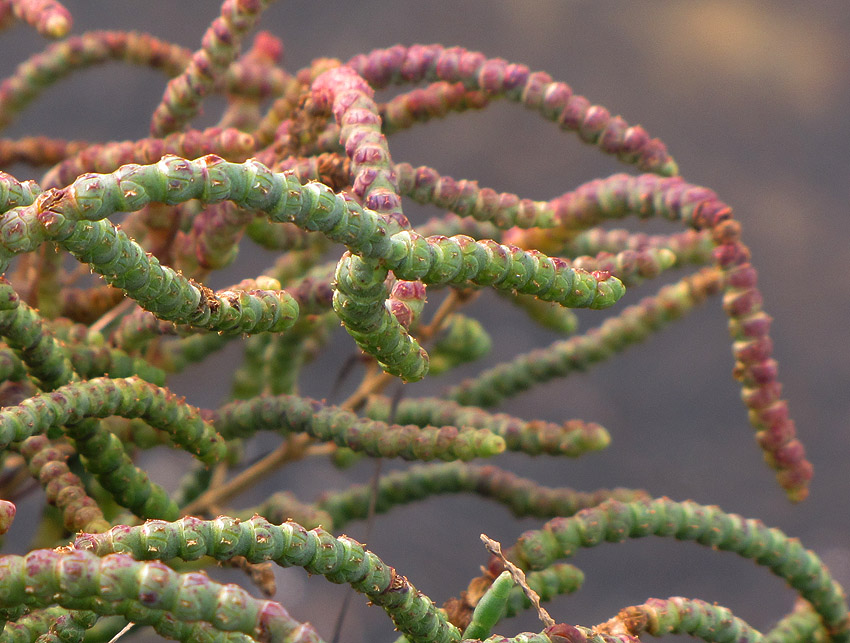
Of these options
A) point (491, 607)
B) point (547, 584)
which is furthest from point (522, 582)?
point (547, 584)

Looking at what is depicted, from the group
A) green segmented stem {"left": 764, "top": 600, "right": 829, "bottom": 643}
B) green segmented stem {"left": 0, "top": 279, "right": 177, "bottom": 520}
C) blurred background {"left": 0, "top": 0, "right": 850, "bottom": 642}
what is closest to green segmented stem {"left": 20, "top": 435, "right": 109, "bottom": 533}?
green segmented stem {"left": 0, "top": 279, "right": 177, "bottom": 520}

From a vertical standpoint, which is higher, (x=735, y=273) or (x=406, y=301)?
(x=735, y=273)

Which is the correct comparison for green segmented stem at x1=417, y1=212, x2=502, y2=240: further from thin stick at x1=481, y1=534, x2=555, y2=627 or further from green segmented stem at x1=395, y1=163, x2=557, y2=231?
thin stick at x1=481, y1=534, x2=555, y2=627

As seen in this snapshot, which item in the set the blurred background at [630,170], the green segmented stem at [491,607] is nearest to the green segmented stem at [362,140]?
the green segmented stem at [491,607]

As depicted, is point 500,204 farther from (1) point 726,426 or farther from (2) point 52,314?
(1) point 726,426

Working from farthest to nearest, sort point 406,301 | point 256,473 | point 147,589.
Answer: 1. point 256,473
2. point 406,301
3. point 147,589

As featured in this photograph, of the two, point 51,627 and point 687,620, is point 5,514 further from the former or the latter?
point 687,620

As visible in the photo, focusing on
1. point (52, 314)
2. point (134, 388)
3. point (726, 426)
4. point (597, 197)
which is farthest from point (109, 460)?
point (726, 426)
